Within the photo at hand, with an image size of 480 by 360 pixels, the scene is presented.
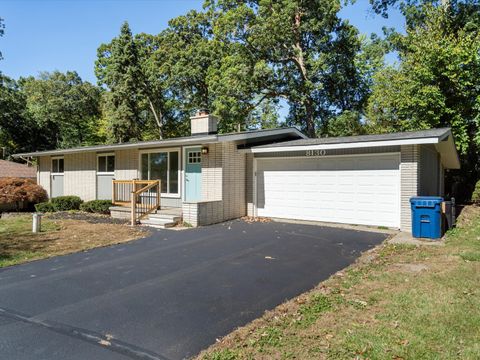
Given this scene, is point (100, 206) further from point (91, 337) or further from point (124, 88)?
point (124, 88)

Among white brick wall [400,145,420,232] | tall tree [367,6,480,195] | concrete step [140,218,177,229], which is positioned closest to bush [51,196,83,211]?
concrete step [140,218,177,229]

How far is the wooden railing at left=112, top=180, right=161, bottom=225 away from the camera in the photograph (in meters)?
11.8

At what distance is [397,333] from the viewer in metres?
3.69

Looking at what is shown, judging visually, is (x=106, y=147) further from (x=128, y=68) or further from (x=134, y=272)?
(x=128, y=68)

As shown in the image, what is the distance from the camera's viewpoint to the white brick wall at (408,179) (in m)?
9.68

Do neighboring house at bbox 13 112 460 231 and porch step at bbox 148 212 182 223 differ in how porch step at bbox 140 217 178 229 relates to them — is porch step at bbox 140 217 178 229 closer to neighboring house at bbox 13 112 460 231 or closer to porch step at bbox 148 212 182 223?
porch step at bbox 148 212 182 223

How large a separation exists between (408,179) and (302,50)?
16725 millimetres

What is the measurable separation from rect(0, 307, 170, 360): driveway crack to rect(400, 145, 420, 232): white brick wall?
8.43 metres

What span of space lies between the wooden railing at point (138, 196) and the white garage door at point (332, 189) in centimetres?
384

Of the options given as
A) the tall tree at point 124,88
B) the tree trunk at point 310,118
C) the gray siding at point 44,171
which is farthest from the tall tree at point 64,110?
the tree trunk at point 310,118

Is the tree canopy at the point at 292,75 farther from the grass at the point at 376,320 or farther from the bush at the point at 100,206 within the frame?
the grass at the point at 376,320

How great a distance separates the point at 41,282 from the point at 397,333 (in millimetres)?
5189

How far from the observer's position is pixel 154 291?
16.9 ft

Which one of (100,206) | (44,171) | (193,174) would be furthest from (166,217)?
(44,171)
